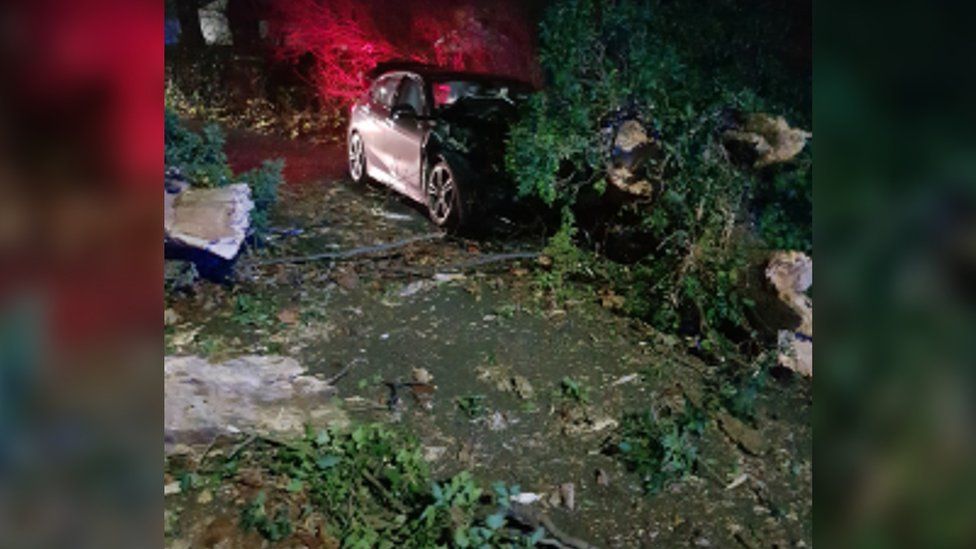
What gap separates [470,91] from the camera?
301 inches

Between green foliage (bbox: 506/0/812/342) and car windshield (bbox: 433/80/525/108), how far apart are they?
1.27 m

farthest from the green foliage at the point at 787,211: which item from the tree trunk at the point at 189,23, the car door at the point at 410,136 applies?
the tree trunk at the point at 189,23

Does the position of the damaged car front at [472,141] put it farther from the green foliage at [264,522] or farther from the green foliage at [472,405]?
the green foliage at [264,522]

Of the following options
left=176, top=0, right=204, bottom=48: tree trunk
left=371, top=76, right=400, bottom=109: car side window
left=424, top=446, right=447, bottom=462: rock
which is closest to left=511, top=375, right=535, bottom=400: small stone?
left=424, top=446, right=447, bottom=462: rock

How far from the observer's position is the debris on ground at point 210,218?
17.7 feet

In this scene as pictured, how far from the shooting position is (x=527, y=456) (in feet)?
13.3

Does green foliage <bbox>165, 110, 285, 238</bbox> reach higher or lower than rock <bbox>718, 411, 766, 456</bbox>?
higher

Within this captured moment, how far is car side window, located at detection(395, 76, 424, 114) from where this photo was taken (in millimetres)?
7543

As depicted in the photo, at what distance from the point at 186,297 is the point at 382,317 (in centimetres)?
147

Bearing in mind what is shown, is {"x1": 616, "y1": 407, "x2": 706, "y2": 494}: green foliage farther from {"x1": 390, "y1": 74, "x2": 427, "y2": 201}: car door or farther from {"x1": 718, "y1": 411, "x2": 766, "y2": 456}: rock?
{"x1": 390, "y1": 74, "x2": 427, "y2": 201}: car door
